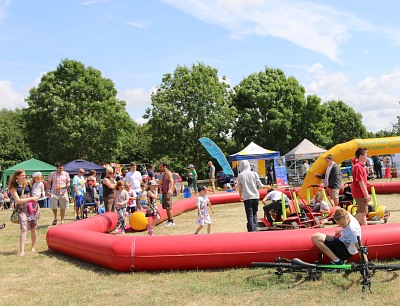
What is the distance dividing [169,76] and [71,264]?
31.2m

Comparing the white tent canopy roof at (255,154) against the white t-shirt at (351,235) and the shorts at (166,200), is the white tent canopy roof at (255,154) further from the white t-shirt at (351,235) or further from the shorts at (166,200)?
the white t-shirt at (351,235)

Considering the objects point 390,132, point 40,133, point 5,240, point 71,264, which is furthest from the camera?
point 390,132

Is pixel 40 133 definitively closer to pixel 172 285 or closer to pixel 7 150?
pixel 7 150

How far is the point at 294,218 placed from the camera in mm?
9516

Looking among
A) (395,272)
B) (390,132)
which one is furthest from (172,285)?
(390,132)

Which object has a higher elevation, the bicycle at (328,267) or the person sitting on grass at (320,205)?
the person sitting on grass at (320,205)

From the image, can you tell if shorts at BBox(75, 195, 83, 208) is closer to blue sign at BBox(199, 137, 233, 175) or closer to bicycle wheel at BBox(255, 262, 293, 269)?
bicycle wheel at BBox(255, 262, 293, 269)

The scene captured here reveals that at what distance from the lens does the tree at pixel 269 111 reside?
38466 mm

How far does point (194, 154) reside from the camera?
3769cm

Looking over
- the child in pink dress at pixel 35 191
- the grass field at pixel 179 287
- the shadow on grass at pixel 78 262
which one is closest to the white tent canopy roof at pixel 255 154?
the child in pink dress at pixel 35 191

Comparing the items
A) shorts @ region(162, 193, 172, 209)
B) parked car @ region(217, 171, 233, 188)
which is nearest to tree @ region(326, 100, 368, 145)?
parked car @ region(217, 171, 233, 188)

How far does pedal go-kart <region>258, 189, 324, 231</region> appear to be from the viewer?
9516 mm

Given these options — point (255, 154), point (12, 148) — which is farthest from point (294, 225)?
point (12, 148)

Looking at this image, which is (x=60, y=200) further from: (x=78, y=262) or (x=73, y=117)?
(x=73, y=117)
